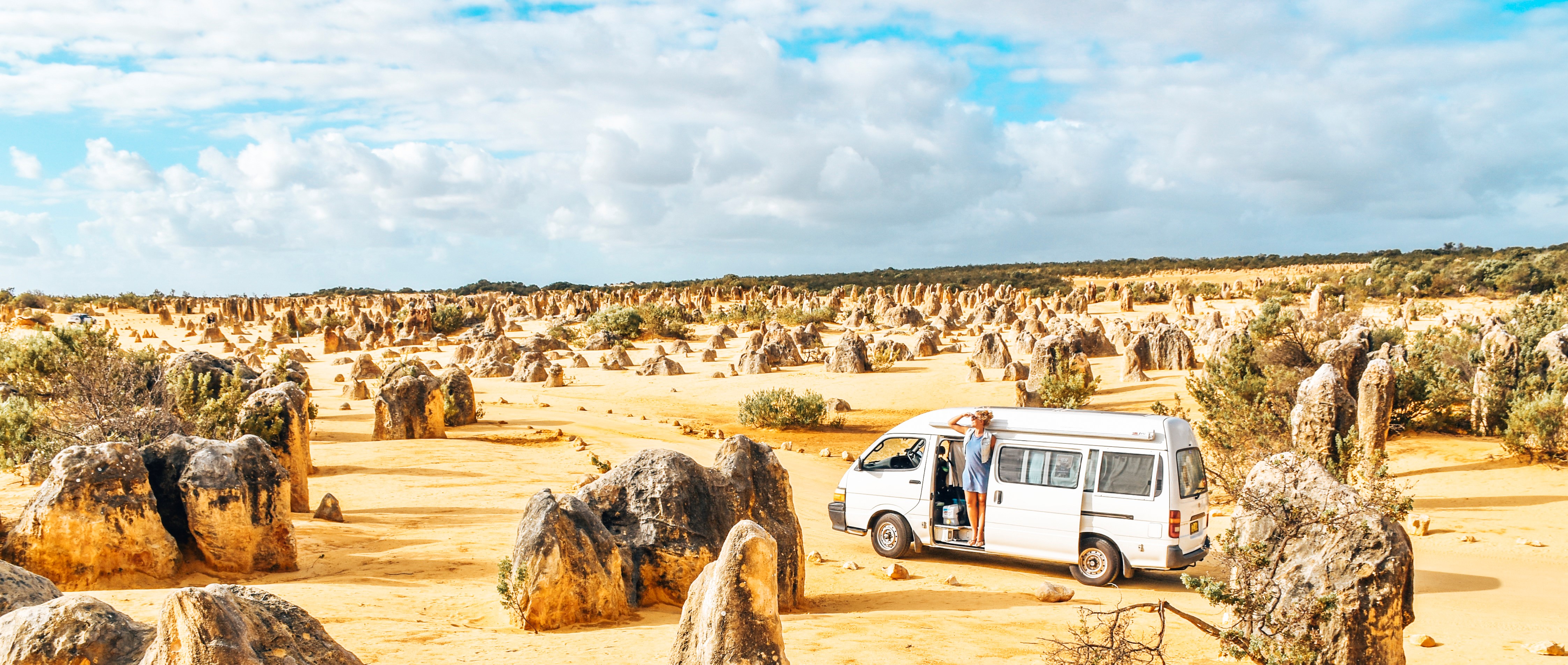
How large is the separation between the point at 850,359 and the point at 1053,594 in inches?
759

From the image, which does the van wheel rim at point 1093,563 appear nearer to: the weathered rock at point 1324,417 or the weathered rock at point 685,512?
the weathered rock at point 685,512

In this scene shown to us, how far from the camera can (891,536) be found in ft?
37.8

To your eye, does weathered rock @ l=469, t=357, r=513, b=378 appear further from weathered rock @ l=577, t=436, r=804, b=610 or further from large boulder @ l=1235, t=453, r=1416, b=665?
large boulder @ l=1235, t=453, r=1416, b=665

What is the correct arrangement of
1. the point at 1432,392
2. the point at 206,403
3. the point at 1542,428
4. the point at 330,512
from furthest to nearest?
the point at 1432,392, the point at 1542,428, the point at 206,403, the point at 330,512

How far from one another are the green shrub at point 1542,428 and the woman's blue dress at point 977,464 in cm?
1014

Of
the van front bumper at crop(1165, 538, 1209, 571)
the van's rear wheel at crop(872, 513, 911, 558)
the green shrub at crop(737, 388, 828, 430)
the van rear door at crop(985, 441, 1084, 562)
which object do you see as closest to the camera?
the van front bumper at crop(1165, 538, 1209, 571)

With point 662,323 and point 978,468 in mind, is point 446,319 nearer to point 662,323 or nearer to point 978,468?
point 662,323

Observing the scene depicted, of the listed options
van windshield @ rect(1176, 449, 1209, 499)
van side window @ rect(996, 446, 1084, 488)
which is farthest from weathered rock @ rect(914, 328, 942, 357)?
van windshield @ rect(1176, 449, 1209, 499)

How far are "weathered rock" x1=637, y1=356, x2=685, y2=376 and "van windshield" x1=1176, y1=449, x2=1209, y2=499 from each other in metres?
20.2

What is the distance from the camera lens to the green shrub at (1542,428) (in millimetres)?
15203

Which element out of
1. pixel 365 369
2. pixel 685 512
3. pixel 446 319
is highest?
pixel 446 319

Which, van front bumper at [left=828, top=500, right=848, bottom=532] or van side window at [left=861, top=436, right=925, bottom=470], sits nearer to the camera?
van side window at [left=861, top=436, right=925, bottom=470]

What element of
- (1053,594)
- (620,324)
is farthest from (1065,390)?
(620,324)

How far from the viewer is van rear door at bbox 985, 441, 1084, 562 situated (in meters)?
10.6
